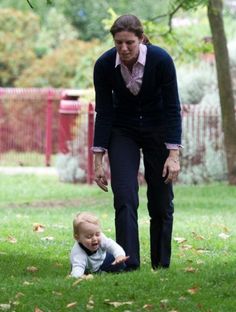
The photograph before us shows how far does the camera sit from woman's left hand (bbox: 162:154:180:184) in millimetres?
8539

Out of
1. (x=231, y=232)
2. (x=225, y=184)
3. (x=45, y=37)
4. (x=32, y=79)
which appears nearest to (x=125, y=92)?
(x=231, y=232)

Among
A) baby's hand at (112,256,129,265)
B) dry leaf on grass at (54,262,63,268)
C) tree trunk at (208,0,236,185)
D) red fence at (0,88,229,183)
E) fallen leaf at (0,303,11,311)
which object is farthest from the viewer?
red fence at (0,88,229,183)

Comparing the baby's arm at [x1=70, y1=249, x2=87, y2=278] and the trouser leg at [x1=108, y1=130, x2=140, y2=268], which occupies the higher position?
the trouser leg at [x1=108, y1=130, x2=140, y2=268]

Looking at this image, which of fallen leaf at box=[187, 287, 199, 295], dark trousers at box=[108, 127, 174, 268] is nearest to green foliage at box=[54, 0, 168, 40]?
dark trousers at box=[108, 127, 174, 268]

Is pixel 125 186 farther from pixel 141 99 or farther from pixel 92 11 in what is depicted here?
pixel 92 11

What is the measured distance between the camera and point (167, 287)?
312 inches

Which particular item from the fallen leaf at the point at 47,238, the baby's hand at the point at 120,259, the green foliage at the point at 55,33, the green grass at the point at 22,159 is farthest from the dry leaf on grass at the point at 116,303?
the green foliage at the point at 55,33

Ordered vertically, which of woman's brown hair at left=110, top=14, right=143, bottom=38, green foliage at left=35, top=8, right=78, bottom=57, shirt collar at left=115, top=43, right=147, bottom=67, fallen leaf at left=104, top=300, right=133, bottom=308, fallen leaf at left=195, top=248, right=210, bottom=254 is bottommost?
fallen leaf at left=104, top=300, right=133, bottom=308

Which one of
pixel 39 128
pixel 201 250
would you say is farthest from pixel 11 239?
pixel 39 128

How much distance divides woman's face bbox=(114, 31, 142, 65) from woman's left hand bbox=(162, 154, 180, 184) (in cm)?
79

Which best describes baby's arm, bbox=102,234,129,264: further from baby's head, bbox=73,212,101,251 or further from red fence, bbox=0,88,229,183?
red fence, bbox=0,88,229,183

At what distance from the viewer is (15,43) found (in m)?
35.7

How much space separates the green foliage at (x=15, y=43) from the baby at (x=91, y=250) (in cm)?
2674

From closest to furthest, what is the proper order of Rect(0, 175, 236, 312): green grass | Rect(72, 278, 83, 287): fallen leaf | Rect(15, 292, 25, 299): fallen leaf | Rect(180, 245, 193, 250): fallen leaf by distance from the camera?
1. Rect(0, 175, 236, 312): green grass
2. Rect(15, 292, 25, 299): fallen leaf
3. Rect(72, 278, 83, 287): fallen leaf
4. Rect(180, 245, 193, 250): fallen leaf
